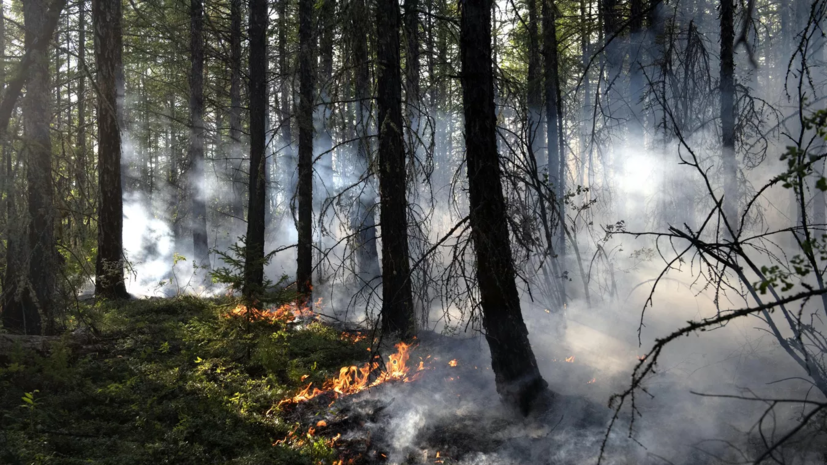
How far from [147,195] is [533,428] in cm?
2757

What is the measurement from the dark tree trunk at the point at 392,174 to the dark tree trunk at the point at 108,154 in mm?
5516

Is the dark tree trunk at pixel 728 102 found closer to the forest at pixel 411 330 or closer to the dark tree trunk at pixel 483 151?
the forest at pixel 411 330

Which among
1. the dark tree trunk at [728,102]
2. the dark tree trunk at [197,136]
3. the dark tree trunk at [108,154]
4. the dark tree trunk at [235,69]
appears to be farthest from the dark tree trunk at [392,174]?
the dark tree trunk at [197,136]

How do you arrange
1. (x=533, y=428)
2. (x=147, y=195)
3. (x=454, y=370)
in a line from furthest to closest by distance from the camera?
(x=147, y=195)
(x=454, y=370)
(x=533, y=428)

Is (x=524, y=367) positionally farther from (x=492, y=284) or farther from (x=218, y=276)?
(x=218, y=276)

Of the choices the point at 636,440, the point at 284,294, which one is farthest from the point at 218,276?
the point at 636,440

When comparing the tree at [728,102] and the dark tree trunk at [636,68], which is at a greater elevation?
the dark tree trunk at [636,68]

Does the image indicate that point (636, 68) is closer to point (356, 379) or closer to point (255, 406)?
point (356, 379)

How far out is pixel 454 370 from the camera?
6.34m

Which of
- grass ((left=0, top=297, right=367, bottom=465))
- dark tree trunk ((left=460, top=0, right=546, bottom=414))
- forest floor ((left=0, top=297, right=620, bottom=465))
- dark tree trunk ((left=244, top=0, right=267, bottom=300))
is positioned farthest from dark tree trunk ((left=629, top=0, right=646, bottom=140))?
dark tree trunk ((left=244, top=0, right=267, bottom=300))

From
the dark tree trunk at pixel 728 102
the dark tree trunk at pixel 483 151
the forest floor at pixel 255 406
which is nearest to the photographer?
the forest floor at pixel 255 406

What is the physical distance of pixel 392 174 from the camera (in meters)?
7.07

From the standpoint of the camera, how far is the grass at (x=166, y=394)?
447 cm

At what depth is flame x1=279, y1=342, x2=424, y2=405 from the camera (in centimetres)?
595
